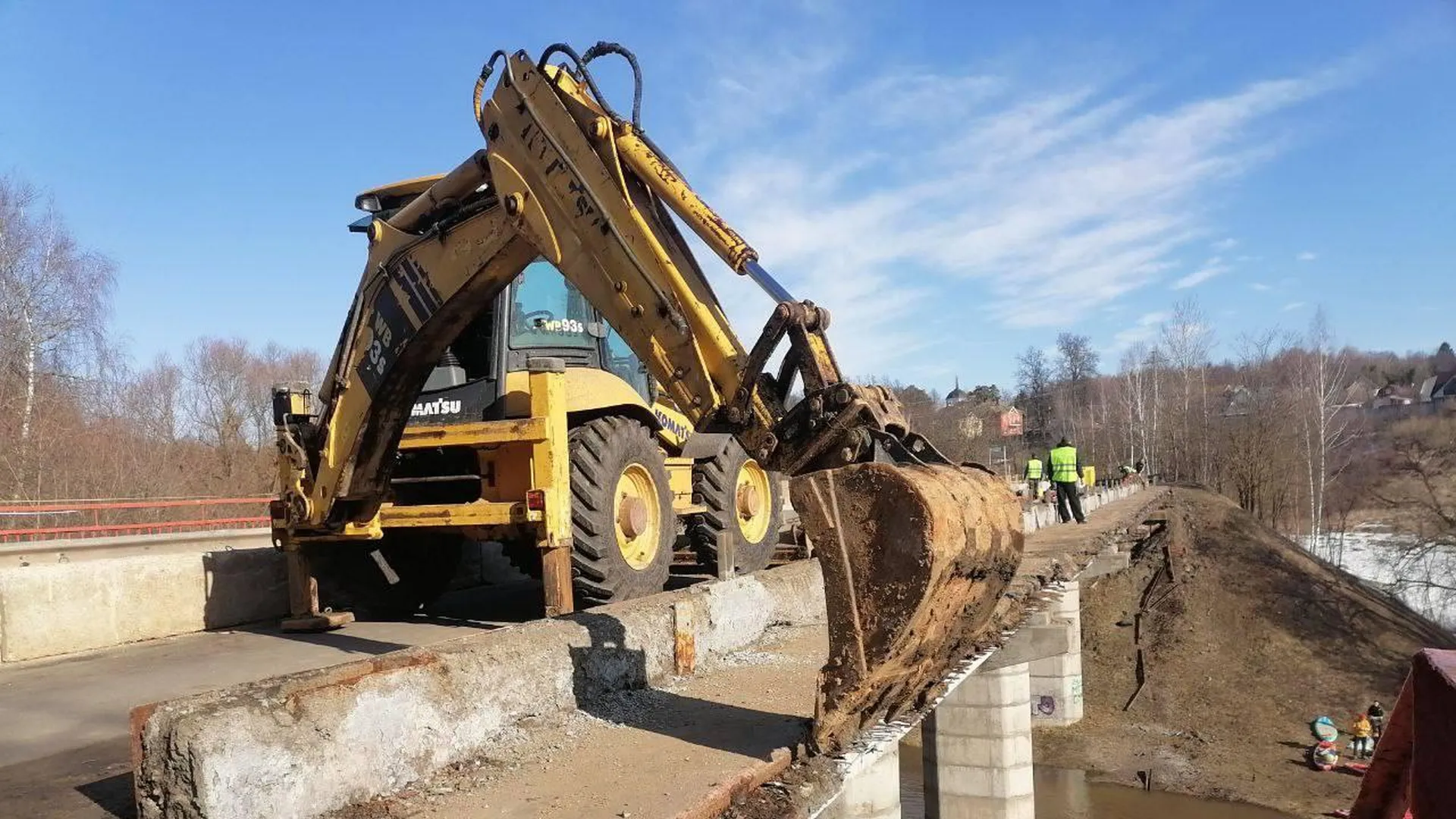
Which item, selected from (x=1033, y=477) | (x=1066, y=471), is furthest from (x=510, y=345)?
(x=1033, y=477)

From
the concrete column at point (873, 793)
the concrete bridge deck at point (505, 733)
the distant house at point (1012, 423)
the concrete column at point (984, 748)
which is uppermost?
the distant house at point (1012, 423)

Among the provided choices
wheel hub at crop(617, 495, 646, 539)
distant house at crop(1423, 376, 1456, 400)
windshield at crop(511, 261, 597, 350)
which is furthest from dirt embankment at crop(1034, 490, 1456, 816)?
distant house at crop(1423, 376, 1456, 400)

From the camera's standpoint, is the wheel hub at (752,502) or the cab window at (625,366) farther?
the wheel hub at (752,502)

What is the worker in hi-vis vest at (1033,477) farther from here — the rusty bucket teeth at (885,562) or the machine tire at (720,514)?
the rusty bucket teeth at (885,562)

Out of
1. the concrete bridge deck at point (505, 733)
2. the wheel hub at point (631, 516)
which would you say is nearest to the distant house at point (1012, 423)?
the concrete bridge deck at point (505, 733)

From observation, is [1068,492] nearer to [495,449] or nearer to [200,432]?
[495,449]

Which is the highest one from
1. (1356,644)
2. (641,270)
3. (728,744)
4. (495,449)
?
(641,270)

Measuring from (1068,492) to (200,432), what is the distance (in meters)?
28.7

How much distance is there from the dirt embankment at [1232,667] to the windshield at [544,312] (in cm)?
1446

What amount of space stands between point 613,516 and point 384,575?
246cm

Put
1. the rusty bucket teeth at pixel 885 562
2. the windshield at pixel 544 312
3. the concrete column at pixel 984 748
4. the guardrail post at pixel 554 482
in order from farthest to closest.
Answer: the concrete column at pixel 984 748
the windshield at pixel 544 312
the guardrail post at pixel 554 482
the rusty bucket teeth at pixel 885 562

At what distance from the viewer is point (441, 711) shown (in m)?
3.69

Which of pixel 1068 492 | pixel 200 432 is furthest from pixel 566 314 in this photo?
pixel 200 432

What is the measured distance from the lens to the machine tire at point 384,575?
7273mm
